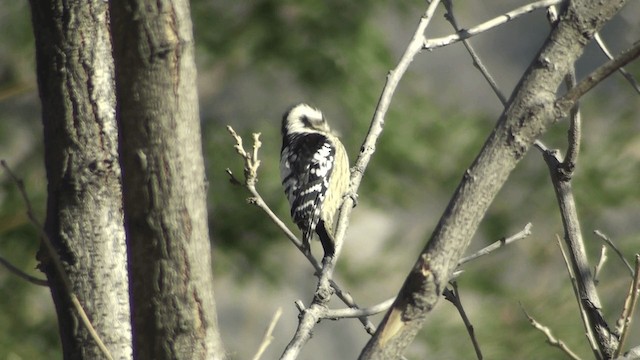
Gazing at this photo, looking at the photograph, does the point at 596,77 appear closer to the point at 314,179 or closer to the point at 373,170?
the point at 314,179

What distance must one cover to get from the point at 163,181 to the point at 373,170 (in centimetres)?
536

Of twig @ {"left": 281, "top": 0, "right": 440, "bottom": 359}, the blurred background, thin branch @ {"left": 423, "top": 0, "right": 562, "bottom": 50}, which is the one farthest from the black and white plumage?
thin branch @ {"left": 423, "top": 0, "right": 562, "bottom": 50}

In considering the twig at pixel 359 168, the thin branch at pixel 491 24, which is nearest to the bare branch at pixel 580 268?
the thin branch at pixel 491 24

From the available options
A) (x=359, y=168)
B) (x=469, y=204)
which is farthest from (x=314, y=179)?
(x=469, y=204)

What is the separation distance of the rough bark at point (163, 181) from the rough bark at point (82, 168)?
623mm

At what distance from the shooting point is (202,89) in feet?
23.7

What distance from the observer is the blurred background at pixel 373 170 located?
6.54m

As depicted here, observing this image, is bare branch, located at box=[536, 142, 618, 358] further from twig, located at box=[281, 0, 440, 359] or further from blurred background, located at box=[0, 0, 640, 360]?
blurred background, located at box=[0, 0, 640, 360]

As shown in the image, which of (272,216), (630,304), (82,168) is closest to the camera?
(630,304)

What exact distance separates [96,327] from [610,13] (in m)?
1.36

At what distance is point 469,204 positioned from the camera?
1.69 metres

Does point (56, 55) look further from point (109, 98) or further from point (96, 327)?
point (96, 327)

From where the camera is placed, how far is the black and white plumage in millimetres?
A: 5047

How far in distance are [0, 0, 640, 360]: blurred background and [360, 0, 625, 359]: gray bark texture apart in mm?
4323
